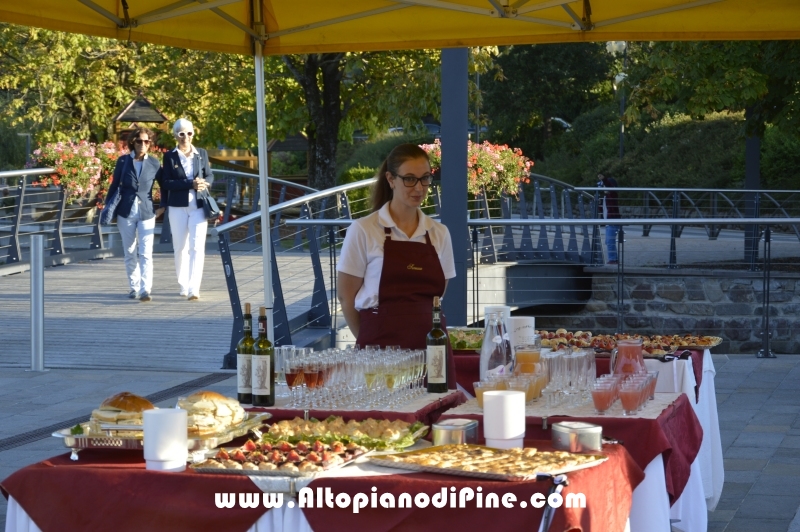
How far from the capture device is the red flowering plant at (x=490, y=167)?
14.1 m

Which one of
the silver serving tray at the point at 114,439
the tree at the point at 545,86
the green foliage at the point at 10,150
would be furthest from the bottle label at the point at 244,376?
the tree at the point at 545,86

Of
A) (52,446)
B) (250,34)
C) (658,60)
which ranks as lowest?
(52,446)

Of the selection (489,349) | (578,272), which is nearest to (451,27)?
(489,349)

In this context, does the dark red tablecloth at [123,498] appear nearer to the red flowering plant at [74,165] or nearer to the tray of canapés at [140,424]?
the tray of canapés at [140,424]

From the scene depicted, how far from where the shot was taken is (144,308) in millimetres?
11953

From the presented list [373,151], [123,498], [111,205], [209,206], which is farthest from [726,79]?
[373,151]

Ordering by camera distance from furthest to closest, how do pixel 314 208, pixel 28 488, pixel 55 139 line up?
pixel 55 139 < pixel 314 208 < pixel 28 488

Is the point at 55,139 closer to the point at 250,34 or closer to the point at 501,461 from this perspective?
the point at 250,34

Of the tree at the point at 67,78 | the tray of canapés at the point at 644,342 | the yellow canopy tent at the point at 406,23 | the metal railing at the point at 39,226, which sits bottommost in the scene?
the tray of canapés at the point at 644,342

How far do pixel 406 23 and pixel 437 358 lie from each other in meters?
2.71

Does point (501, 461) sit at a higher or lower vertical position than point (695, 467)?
higher

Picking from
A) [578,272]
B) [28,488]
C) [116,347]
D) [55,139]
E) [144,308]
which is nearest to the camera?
[28,488]

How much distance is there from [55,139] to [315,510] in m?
26.5

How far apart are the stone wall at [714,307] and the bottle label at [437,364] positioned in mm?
10324
